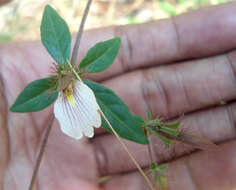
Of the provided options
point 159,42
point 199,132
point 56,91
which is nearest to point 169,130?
point 199,132

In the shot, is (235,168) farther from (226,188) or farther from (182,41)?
(182,41)

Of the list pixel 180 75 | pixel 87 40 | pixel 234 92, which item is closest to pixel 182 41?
pixel 180 75

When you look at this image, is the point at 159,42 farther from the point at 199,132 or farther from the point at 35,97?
the point at 35,97

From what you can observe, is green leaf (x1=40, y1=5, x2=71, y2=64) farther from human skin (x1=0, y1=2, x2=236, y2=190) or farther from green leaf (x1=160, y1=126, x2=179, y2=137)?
green leaf (x1=160, y1=126, x2=179, y2=137)

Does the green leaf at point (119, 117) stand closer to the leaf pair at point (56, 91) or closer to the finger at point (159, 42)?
the leaf pair at point (56, 91)

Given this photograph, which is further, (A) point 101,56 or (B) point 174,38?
(B) point 174,38

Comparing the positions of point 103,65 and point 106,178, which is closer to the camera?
point 103,65
